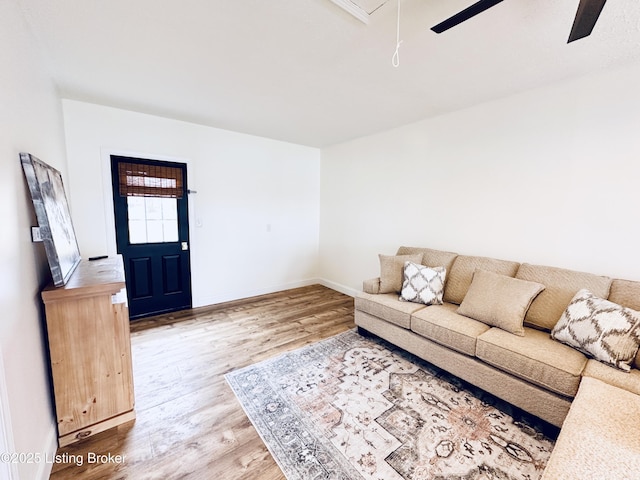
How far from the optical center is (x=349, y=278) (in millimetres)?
4445

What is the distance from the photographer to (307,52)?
1869 mm

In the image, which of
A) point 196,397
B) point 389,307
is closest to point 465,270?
point 389,307

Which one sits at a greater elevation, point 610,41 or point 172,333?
point 610,41

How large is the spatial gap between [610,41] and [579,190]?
1.07 m

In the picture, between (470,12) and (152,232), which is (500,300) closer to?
(470,12)

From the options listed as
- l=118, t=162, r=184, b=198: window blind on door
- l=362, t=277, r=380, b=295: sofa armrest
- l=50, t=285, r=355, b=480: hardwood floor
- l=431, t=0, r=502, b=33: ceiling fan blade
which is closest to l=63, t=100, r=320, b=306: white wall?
l=118, t=162, r=184, b=198: window blind on door

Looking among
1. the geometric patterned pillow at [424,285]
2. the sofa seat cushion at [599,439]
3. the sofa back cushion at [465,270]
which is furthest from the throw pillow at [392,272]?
the sofa seat cushion at [599,439]

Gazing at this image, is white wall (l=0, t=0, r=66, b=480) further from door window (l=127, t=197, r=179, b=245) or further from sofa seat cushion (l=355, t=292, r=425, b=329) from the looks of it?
sofa seat cushion (l=355, t=292, r=425, b=329)

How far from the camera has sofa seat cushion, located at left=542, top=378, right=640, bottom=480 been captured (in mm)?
965

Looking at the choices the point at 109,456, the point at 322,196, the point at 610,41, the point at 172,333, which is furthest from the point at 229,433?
the point at 322,196

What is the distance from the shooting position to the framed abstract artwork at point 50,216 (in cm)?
150

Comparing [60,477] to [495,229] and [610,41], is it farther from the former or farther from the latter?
[610,41]

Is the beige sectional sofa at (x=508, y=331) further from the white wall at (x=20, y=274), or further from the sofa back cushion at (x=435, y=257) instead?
the white wall at (x=20, y=274)

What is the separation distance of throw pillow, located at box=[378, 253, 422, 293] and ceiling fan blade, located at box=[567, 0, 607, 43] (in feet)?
7.18
